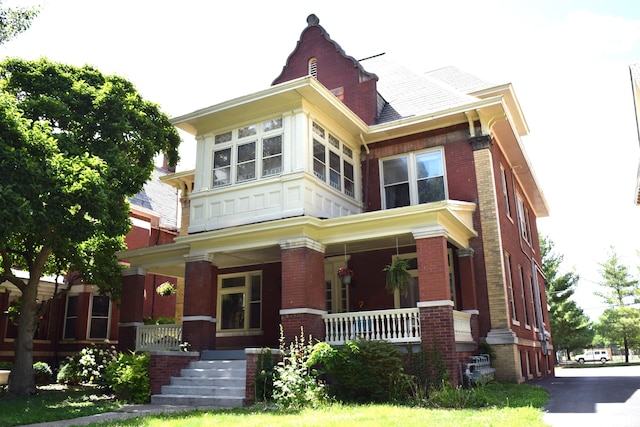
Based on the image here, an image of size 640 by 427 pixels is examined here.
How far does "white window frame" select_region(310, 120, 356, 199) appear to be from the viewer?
15023mm

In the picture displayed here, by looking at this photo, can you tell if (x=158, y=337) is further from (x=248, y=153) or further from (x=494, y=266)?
(x=494, y=266)

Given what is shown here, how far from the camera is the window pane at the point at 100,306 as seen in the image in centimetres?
2214

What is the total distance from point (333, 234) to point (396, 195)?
393cm

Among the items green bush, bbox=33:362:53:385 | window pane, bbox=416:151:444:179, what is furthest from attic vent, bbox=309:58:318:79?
green bush, bbox=33:362:53:385

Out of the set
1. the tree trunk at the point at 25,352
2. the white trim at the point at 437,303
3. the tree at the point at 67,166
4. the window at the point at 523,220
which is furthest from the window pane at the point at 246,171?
the window at the point at 523,220

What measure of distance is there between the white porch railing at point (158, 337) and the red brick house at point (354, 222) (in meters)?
0.47

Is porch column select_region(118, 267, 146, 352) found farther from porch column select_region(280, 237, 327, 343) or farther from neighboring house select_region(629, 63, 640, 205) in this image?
neighboring house select_region(629, 63, 640, 205)

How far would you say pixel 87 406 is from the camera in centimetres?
1139

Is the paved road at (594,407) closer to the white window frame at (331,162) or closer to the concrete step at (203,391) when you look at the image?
the concrete step at (203,391)

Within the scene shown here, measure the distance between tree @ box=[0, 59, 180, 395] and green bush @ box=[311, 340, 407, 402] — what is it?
19.6 feet

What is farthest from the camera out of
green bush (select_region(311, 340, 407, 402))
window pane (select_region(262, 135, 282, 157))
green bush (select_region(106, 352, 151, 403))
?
window pane (select_region(262, 135, 282, 157))

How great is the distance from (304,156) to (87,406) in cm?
772

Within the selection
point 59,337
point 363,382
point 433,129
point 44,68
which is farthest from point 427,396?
point 59,337

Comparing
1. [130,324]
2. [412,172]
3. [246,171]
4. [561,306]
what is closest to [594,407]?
[412,172]
